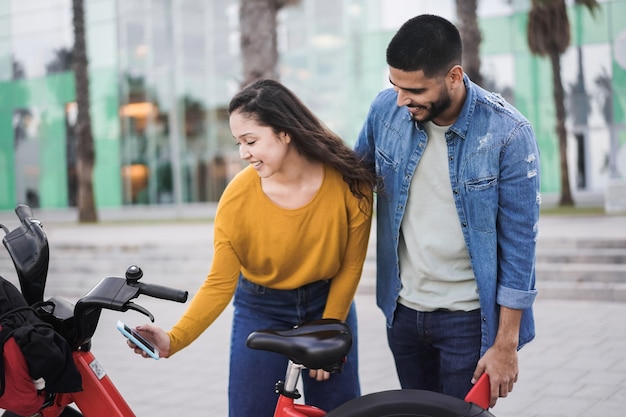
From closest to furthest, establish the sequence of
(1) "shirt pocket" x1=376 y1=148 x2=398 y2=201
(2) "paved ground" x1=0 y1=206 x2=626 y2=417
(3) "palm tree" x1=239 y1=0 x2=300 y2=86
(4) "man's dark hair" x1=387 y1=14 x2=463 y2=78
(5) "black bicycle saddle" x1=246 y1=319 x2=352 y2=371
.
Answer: (5) "black bicycle saddle" x1=246 y1=319 x2=352 y2=371 < (4) "man's dark hair" x1=387 y1=14 x2=463 y2=78 < (1) "shirt pocket" x1=376 y1=148 x2=398 y2=201 < (2) "paved ground" x1=0 y1=206 x2=626 y2=417 < (3) "palm tree" x1=239 y1=0 x2=300 y2=86

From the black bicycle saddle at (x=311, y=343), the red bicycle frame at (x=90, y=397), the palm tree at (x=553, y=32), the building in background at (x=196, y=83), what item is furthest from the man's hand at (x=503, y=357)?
the building in background at (x=196, y=83)

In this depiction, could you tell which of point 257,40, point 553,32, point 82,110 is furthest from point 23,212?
point 82,110

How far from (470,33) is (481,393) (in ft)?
42.9


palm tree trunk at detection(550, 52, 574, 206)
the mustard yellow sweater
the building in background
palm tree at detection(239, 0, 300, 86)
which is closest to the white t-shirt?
the mustard yellow sweater

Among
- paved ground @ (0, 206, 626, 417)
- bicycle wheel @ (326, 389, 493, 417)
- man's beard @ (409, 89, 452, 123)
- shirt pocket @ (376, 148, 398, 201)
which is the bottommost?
paved ground @ (0, 206, 626, 417)

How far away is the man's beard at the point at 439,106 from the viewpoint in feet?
7.95

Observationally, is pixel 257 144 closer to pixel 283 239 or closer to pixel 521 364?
pixel 283 239

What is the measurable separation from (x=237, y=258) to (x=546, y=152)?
73.9ft

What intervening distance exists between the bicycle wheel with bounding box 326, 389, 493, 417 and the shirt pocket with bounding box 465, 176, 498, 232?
0.58m

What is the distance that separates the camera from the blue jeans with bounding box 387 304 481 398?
2.58 m

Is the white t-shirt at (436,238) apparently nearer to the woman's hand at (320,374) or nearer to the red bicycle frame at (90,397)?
the woman's hand at (320,374)

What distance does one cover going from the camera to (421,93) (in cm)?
240

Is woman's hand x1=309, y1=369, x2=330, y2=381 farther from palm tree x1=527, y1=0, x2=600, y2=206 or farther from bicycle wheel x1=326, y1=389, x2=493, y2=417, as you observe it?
palm tree x1=527, y1=0, x2=600, y2=206

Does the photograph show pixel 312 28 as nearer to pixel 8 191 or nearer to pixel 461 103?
pixel 8 191
